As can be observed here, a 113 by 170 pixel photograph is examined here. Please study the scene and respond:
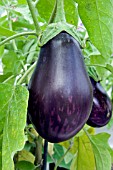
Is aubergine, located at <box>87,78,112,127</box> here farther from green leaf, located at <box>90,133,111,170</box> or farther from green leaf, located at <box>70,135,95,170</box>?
green leaf, located at <box>70,135,95,170</box>

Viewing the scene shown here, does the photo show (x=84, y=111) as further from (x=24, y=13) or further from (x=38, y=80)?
(x=24, y=13)

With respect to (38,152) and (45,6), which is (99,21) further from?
(38,152)

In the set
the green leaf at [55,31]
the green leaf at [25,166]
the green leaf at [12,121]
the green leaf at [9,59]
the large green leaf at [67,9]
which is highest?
the large green leaf at [67,9]

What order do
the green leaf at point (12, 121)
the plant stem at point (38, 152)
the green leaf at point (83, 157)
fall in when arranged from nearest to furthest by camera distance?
the green leaf at point (12, 121) → the plant stem at point (38, 152) → the green leaf at point (83, 157)

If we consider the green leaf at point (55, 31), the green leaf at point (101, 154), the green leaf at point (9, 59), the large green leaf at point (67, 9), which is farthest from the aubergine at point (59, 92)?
the green leaf at point (9, 59)

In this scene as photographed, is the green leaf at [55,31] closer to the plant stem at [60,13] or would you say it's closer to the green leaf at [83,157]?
the plant stem at [60,13]

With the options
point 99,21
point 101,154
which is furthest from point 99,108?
point 99,21

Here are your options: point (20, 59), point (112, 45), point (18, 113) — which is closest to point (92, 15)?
point (112, 45)
